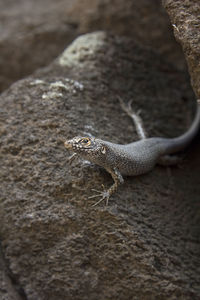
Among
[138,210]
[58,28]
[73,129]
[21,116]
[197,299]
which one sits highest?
[58,28]

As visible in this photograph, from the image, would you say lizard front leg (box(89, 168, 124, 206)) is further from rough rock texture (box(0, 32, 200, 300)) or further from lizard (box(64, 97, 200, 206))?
rough rock texture (box(0, 32, 200, 300))

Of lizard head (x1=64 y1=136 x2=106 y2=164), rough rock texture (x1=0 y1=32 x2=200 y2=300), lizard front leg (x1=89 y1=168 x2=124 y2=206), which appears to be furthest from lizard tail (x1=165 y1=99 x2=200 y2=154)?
lizard head (x1=64 y1=136 x2=106 y2=164)

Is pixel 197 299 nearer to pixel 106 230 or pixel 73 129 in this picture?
pixel 106 230

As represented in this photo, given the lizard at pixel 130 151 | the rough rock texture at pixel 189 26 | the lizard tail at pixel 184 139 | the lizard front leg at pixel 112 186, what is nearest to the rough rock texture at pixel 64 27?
the lizard tail at pixel 184 139

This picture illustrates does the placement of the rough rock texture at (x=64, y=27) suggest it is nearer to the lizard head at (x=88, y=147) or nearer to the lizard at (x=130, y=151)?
the lizard at (x=130, y=151)

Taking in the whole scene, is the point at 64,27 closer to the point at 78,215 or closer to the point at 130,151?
the point at 130,151

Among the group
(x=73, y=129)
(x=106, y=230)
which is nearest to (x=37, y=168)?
(x=73, y=129)
